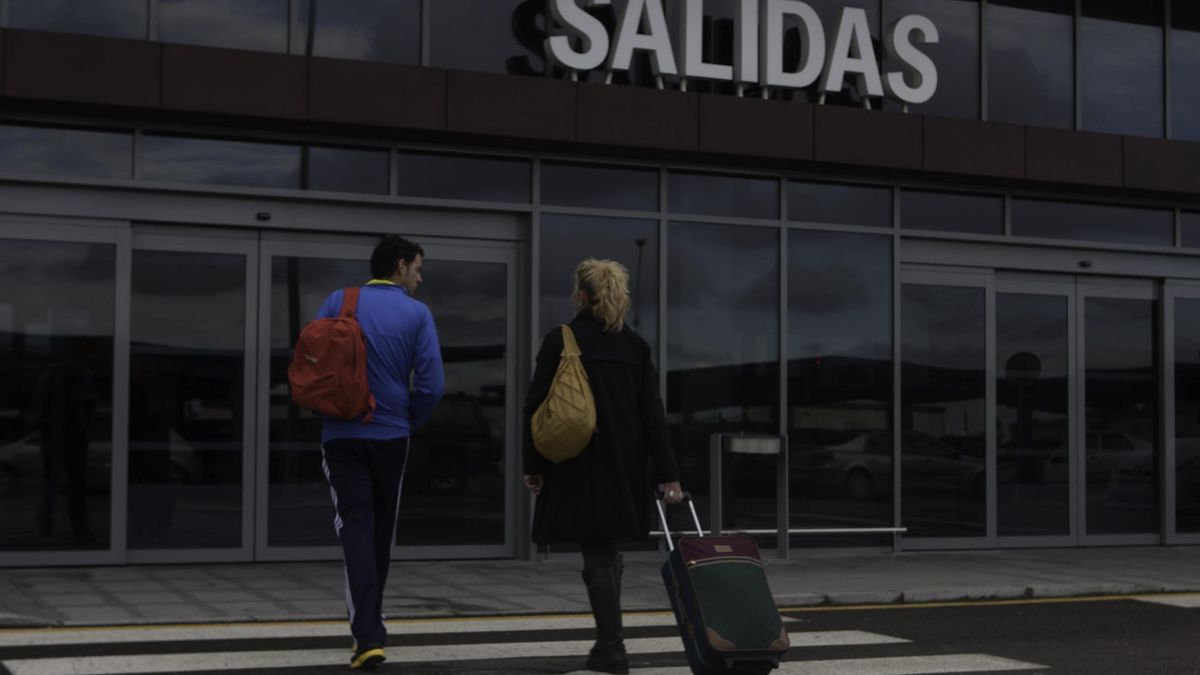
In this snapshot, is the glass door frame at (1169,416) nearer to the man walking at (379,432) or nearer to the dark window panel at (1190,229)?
the dark window panel at (1190,229)

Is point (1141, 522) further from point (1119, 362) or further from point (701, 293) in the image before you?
point (701, 293)

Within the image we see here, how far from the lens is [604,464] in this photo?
7250 mm

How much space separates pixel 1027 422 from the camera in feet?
50.1

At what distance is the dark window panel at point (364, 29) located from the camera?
12641 millimetres

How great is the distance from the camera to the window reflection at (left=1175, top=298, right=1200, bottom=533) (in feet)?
52.4

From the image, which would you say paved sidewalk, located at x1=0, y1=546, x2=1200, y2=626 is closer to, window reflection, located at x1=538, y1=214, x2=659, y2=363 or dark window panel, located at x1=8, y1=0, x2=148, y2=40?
window reflection, located at x1=538, y1=214, x2=659, y2=363

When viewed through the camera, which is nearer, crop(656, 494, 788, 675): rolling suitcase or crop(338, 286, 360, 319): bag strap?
crop(656, 494, 788, 675): rolling suitcase

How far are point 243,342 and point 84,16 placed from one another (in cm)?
254

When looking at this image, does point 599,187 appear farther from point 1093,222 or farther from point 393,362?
point 393,362

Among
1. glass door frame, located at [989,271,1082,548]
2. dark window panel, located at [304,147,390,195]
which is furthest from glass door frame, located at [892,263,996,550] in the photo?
dark window panel, located at [304,147,390,195]

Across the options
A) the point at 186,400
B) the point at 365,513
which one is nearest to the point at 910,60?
the point at 186,400

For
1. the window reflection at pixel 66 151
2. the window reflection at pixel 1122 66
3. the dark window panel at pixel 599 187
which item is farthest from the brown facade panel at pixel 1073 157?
the window reflection at pixel 66 151

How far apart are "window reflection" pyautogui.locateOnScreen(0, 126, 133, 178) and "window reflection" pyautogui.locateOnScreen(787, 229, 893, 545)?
17.8ft

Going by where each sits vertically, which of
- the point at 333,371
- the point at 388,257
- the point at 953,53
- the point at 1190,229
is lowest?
the point at 333,371
